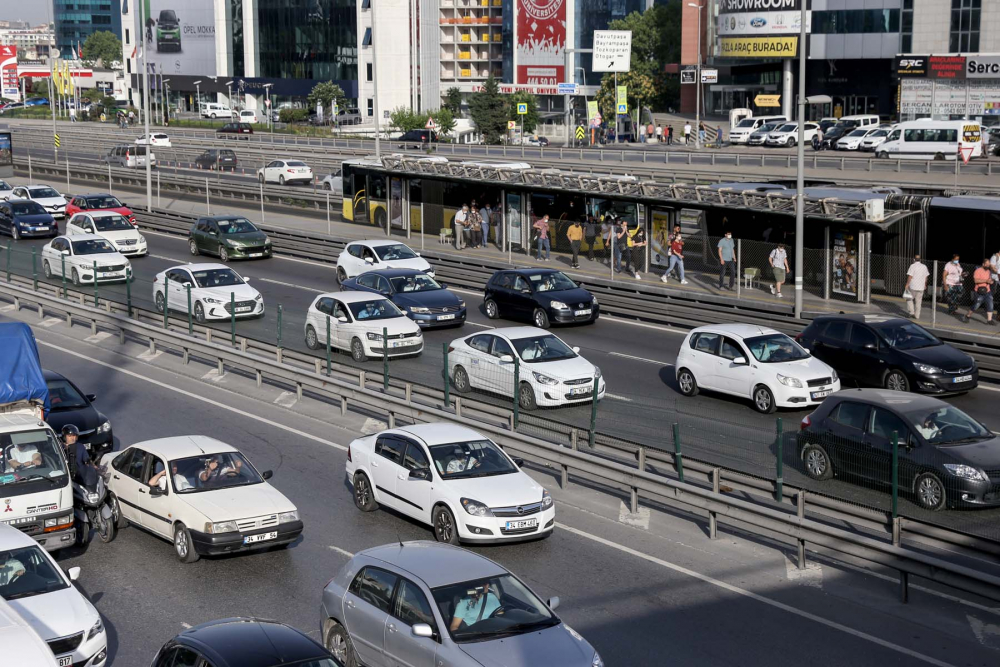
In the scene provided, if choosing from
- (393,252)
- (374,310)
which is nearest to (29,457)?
(374,310)

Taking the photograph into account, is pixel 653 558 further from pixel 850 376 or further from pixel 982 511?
pixel 850 376

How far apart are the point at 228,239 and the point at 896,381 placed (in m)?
24.2

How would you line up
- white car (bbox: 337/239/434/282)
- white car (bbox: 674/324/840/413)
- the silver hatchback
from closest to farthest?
1. the silver hatchback
2. white car (bbox: 674/324/840/413)
3. white car (bbox: 337/239/434/282)

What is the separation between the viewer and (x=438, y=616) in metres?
9.84

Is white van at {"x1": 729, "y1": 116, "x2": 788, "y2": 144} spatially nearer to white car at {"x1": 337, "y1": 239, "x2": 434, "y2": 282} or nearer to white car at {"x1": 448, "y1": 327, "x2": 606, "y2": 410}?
white car at {"x1": 337, "y1": 239, "x2": 434, "y2": 282}

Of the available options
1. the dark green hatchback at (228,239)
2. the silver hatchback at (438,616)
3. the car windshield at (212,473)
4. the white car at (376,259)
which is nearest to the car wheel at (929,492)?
the silver hatchback at (438,616)

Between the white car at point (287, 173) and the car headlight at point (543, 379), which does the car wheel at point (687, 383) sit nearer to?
the car headlight at point (543, 379)

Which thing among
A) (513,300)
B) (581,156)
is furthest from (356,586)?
(581,156)

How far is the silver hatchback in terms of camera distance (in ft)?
31.7

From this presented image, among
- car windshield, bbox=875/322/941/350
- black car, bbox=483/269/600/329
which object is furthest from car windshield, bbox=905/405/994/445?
black car, bbox=483/269/600/329

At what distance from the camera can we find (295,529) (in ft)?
45.5

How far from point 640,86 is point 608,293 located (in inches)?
3202

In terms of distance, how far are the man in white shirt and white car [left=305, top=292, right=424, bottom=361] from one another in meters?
11.5

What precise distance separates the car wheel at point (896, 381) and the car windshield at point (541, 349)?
5.95 metres
